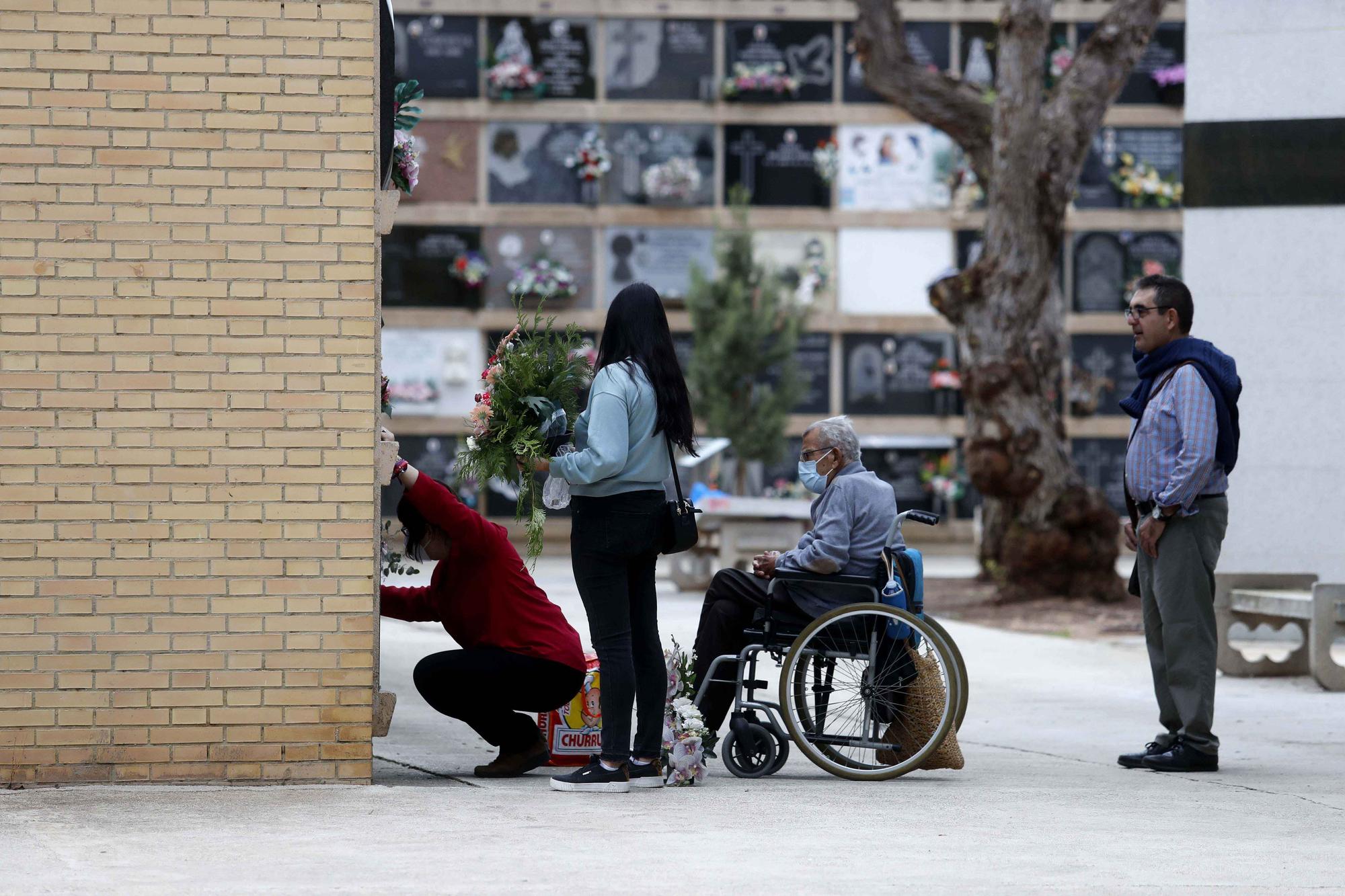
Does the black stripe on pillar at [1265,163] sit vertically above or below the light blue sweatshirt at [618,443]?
above

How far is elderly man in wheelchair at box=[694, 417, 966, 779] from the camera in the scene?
6559 millimetres

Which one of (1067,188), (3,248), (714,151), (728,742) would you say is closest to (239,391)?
(3,248)

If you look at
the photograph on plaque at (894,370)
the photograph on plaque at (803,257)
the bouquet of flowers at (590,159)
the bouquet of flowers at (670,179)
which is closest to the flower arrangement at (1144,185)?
the photograph on plaque at (894,370)

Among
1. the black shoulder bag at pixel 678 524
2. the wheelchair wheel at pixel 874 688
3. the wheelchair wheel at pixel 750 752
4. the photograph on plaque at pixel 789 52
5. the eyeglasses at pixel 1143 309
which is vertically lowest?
the wheelchair wheel at pixel 750 752

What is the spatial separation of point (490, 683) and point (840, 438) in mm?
1609

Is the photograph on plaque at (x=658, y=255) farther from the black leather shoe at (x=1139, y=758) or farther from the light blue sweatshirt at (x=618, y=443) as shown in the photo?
the light blue sweatshirt at (x=618, y=443)

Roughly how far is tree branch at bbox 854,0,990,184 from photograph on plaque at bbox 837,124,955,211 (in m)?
11.9

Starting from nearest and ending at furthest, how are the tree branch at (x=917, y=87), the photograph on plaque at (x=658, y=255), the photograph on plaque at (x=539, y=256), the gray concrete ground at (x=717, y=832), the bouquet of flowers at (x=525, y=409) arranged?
the gray concrete ground at (x=717, y=832), the bouquet of flowers at (x=525, y=409), the tree branch at (x=917, y=87), the photograph on plaque at (x=539, y=256), the photograph on plaque at (x=658, y=255)

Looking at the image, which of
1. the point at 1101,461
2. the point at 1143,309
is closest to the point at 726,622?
the point at 1143,309

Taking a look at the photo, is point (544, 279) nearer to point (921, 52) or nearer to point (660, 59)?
point (660, 59)

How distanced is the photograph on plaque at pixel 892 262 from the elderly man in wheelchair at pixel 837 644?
2231 centimetres

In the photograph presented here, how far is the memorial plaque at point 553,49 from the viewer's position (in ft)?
93.9

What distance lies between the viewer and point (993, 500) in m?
16.8

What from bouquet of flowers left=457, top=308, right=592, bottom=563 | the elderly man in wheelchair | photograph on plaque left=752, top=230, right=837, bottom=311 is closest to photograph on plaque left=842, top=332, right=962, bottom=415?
photograph on plaque left=752, top=230, right=837, bottom=311
